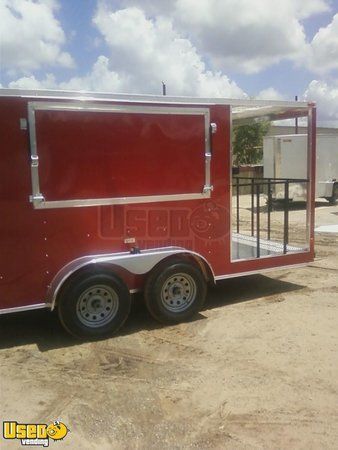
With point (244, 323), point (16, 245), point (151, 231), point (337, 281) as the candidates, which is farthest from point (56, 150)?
point (337, 281)

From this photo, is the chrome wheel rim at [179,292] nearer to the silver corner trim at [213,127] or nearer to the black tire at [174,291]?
the black tire at [174,291]

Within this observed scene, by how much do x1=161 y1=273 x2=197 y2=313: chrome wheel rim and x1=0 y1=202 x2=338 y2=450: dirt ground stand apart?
246mm

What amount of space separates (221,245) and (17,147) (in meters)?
2.66

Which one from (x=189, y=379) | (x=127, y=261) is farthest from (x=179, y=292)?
(x=189, y=379)

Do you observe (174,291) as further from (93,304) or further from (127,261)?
(93,304)

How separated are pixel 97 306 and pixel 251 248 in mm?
2805

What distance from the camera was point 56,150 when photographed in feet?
15.9

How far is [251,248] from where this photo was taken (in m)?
7.08

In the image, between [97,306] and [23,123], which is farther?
[97,306]

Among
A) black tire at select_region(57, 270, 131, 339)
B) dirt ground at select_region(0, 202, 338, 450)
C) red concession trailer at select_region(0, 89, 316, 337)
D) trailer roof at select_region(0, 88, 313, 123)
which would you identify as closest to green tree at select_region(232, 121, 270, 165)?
trailer roof at select_region(0, 88, 313, 123)

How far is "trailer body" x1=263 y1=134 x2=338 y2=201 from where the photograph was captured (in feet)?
54.3

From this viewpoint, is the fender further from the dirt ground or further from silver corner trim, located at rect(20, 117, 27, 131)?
silver corner trim, located at rect(20, 117, 27, 131)

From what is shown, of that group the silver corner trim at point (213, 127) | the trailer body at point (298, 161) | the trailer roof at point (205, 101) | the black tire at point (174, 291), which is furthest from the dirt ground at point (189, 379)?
the trailer body at point (298, 161)

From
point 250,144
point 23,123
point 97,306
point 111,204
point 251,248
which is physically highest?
point 250,144
